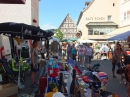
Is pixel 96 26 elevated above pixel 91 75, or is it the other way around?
pixel 96 26

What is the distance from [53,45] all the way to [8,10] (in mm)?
9483

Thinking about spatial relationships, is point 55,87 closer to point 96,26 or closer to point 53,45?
point 53,45

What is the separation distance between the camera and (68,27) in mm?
83688

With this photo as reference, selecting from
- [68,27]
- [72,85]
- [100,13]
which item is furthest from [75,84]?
[68,27]

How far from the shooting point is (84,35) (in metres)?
40.0

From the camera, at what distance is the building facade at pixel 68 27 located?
83.4 metres

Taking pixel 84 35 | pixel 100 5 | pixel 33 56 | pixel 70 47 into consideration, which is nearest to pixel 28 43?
pixel 70 47

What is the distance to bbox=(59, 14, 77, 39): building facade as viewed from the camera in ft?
274

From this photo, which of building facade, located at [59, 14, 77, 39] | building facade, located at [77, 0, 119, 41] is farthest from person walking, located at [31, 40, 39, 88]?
building facade, located at [59, 14, 77, 39]

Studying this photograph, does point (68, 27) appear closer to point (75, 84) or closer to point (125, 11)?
point (125, 11)

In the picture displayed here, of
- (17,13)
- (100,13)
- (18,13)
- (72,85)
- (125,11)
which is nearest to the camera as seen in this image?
(72,85)

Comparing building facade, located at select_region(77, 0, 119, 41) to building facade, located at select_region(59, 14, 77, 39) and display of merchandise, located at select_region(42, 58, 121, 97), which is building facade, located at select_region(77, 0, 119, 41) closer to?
display of merchandise, located at select_region(42, 58, 121, 97)

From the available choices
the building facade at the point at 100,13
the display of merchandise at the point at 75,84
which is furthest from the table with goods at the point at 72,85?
the building facade at the point at 100,13

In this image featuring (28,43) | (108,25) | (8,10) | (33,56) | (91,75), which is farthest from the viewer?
(108,25)
